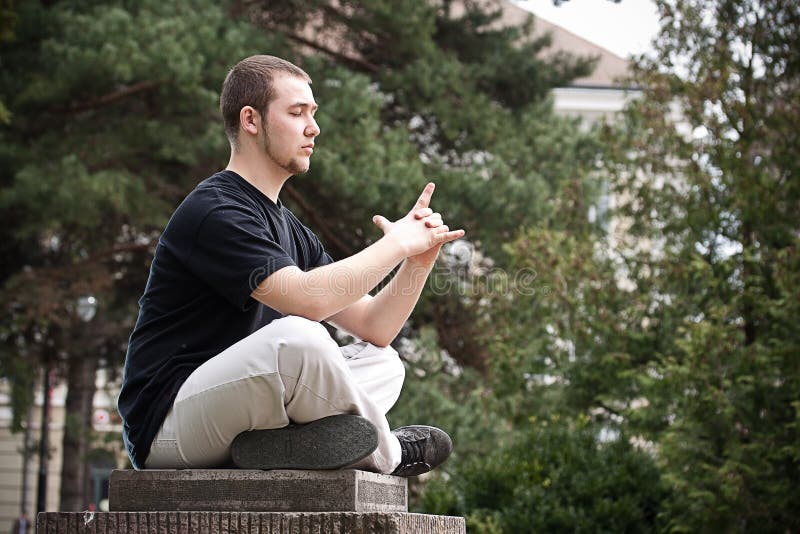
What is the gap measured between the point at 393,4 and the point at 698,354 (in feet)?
28.2

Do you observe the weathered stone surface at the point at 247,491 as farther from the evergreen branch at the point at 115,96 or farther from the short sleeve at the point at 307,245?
the evergreen branch at the point at 115,96

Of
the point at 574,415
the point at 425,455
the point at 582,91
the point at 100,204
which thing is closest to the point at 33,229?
the point at 100,204

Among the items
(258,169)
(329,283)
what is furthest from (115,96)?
(329,283)

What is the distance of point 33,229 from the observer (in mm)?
14172

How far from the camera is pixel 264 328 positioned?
3100mm

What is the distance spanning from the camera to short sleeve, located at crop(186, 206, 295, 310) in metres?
3.18

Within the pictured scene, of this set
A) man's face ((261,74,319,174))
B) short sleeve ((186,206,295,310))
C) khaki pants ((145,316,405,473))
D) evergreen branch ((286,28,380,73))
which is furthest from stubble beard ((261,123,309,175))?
evergreen branch ((286,28,380,73))

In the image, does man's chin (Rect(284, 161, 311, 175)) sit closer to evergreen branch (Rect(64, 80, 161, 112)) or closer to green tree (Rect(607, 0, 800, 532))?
green tree (Rect(607, 0, 800, 532))

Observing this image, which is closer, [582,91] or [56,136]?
[56,136]

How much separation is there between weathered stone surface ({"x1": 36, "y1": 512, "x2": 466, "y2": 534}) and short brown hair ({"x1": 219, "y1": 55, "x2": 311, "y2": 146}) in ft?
4.08

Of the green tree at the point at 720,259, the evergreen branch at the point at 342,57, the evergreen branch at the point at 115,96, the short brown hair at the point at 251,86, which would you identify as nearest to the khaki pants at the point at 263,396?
the short brown hair at the point at 251,86

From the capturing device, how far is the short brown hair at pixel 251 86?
3502mm

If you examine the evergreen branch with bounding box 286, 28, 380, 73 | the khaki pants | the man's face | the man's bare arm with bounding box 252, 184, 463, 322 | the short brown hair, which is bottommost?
the khaki pants

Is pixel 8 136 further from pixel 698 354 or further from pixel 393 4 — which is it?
pixel 698 354
